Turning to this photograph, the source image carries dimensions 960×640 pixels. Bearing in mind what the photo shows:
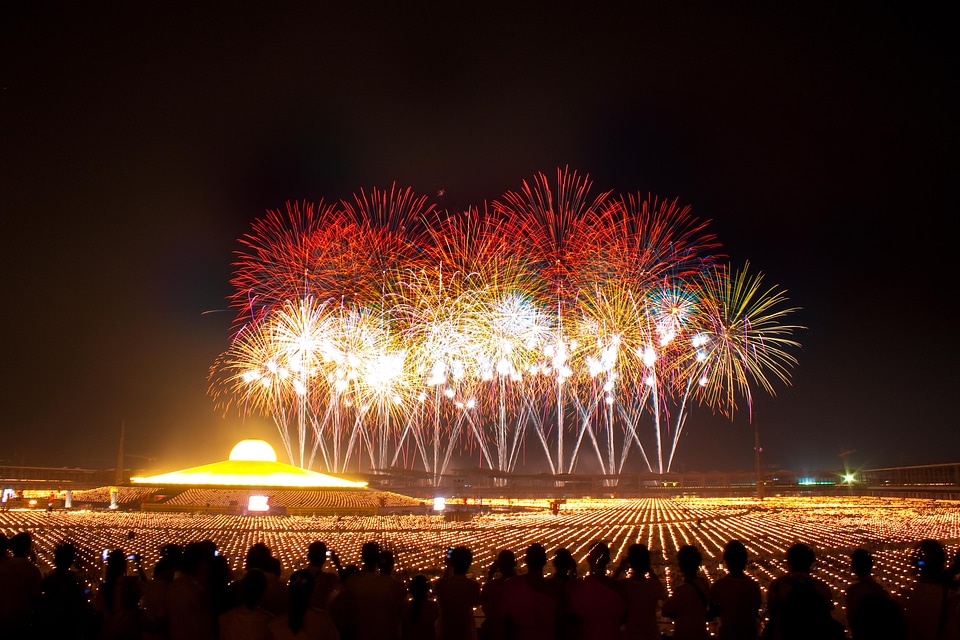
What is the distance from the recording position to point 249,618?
23.8 feet

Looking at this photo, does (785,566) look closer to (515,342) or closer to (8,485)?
(515,342)

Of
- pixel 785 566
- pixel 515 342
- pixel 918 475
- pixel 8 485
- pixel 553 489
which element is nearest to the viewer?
pixel 785 566

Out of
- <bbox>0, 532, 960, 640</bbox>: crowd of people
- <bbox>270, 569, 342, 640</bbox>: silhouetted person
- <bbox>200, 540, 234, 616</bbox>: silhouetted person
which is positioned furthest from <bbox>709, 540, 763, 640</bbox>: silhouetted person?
<bbox>200, 540, 234, 616</bbox>: silhouetted person

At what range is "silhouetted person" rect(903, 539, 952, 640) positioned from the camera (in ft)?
25.5

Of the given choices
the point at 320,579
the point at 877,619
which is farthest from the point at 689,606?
the point at 320,579

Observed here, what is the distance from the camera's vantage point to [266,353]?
55.4 metres

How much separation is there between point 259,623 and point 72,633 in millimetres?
3357

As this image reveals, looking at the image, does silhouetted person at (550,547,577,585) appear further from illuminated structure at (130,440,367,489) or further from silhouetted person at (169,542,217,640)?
illuminated structure at (130,440,367,489)

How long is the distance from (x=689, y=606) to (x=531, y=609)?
166cm

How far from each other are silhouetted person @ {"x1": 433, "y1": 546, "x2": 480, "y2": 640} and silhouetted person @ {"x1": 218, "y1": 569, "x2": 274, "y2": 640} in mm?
2318

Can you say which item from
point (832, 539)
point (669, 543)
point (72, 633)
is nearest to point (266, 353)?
point (669, 543)

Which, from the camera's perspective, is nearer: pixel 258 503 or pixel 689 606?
pixel 689 606

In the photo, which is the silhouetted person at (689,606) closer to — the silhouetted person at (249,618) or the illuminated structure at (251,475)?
the silhouetted person at (249,618)

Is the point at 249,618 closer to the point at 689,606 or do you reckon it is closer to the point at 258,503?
the point at 689,606
